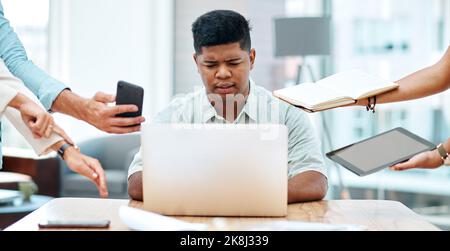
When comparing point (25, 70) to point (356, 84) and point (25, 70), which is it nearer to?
point (25, 70)

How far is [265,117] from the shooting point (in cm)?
220

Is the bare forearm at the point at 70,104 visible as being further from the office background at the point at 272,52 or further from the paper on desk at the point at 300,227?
the office background at the point at 272,52

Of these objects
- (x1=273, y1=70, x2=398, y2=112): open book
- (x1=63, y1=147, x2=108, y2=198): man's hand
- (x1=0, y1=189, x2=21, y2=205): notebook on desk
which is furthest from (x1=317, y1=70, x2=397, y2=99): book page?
(x1=0, y1=189, x2=21, y2=205): notebook on desk

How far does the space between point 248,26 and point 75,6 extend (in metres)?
2.64

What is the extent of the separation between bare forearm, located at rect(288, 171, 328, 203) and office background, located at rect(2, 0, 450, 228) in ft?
8.90

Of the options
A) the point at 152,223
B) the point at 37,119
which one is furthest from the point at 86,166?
the point at 152,223

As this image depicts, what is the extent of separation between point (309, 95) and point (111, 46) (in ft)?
10.4

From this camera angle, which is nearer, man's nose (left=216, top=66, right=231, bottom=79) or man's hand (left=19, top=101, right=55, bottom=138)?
man's hand (left=19, top=101, right=55, bottom=138)

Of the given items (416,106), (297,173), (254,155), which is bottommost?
(416,106)

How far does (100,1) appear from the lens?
4.28 metres

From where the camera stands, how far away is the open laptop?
137 cm

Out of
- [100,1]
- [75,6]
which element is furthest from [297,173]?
[75,6]

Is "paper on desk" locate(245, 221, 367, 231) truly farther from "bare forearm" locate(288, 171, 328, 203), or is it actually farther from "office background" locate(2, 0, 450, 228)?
"office background" locate(2, 0, 450, 228)
